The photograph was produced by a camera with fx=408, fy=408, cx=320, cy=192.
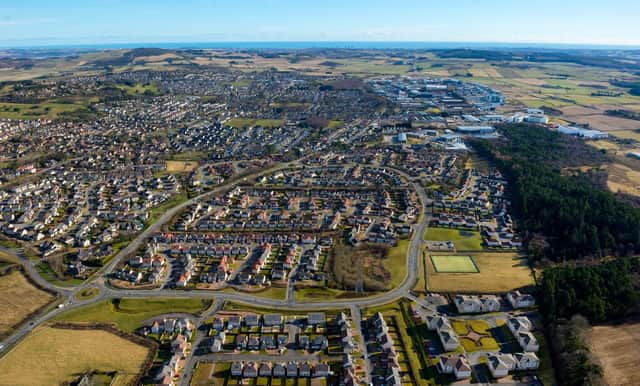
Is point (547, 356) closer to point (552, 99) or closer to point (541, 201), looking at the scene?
point (541, 201)

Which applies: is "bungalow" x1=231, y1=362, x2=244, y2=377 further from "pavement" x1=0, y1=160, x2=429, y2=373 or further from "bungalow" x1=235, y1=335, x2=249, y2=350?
"bungalow" x1=235, y1=335, x2=249, y2=350

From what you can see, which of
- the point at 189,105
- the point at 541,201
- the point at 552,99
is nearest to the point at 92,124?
the point at 189,105

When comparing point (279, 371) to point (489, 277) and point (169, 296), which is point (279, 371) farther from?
point (489, 277)

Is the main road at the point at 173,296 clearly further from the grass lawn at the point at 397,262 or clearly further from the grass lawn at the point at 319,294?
the grass lawn at the point at 319,294

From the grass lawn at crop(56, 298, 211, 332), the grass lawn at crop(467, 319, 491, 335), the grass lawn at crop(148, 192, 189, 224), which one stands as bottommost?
the grass lawn at crop(467, 319, 491, 335)

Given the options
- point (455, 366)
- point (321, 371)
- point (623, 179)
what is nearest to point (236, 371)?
point (321, 371)

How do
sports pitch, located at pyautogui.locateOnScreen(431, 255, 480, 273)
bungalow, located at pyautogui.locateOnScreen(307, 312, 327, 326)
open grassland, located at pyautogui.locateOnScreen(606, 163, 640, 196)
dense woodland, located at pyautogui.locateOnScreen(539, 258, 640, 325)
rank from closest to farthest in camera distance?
dense woodland, located at pyautogui.locateOnScreen(539, 258, 640, 325) < bungalow, located at pyautogui.locateOnScreen(307, 312, 327, 326) < sports pitch, located at pyautogui.locateOnScreen(431, 255, 480, 273) < open grassland, located at pyautogui.locateOnScreen(606, 163, 640, 196)

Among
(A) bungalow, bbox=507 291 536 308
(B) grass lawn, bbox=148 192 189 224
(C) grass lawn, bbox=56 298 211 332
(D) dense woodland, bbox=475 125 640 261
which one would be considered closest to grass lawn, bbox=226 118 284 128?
(B) grass lawn, bbox=148 192 189 224
